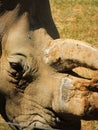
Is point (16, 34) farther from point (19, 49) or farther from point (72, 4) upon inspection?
point (72, 4)

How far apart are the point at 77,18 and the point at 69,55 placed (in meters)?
9.59

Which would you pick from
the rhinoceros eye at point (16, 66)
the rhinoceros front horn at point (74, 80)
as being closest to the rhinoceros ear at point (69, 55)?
the rhinoceros front horn at point (74, 80)

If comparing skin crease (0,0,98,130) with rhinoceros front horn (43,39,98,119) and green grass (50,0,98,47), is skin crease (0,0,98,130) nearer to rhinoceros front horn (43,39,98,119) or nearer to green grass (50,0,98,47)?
rhinoceros front horn (43,39,98,119)

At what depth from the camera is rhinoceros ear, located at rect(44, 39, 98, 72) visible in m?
4.37

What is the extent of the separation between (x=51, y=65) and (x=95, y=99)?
0.53 metres

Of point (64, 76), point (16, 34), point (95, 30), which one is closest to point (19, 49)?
point (16, 34)

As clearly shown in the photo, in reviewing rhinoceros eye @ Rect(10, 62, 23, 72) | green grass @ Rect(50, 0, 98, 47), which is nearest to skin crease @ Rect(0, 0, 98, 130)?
rhinoceros eye @ Rect(10, 62, 23, 72)

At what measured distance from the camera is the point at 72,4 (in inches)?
582

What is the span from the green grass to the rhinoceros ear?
7851 mm

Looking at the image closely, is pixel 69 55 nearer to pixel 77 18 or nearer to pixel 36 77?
pixel 36 77

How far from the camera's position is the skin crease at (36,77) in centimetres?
447

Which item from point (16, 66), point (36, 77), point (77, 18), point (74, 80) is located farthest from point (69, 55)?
point (77, 18)

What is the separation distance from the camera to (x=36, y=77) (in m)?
4.66

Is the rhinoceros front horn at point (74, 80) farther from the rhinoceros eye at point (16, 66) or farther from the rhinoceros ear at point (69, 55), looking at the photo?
the rhinoceros eye at point (16, 66)
